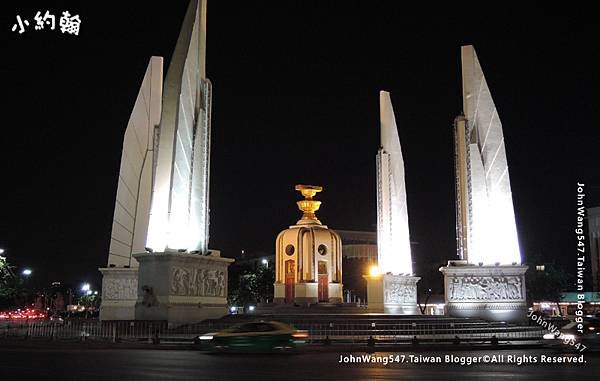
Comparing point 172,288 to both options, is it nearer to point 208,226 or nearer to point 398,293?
point 208,226

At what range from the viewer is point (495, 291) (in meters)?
28.4

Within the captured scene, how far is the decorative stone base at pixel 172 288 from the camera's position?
78.8 ft

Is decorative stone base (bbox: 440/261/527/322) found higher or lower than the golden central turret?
lower

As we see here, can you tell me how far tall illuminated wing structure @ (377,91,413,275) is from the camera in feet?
115

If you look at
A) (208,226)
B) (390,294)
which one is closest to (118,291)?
(208,226)

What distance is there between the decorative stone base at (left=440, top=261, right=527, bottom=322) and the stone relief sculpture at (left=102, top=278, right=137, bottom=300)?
16048mm

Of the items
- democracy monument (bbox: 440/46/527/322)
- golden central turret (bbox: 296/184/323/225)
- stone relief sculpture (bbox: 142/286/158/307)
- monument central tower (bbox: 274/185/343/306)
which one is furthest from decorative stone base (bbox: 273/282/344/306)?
stone relief sculpture (bbox: 142/286/158/307)

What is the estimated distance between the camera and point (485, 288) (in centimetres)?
2856

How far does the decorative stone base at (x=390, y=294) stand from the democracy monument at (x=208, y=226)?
0.20 feet

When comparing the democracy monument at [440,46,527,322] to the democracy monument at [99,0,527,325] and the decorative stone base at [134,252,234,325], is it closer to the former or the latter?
the democracy monument at [99,0,527,325]

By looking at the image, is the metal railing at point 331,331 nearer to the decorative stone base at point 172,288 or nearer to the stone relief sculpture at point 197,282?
the decorative stone base at point 172,288

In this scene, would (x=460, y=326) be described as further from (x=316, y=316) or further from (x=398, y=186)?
(x=398, y=186)

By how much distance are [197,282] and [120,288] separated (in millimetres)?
8352

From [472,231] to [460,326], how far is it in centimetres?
561
